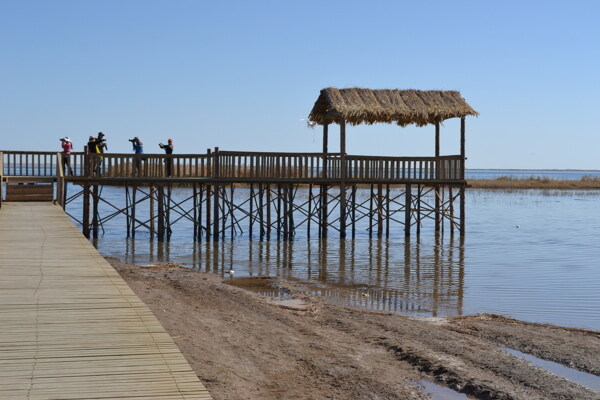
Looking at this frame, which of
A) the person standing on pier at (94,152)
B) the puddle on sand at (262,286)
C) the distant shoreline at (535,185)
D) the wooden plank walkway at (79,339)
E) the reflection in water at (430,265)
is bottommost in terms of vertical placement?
the reflection in water at (430,265)

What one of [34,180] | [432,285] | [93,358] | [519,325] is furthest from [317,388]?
[34,180]

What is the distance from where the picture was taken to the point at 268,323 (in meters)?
11.9

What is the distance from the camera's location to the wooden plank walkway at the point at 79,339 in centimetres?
590

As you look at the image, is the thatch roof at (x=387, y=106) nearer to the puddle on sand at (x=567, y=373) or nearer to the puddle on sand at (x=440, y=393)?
the puddle on sand at (x=567, y=373)

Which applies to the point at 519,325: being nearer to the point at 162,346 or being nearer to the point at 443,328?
the point at 443,328

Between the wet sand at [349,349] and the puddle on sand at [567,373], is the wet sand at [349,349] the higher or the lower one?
the higher one

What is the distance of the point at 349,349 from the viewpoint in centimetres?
1048

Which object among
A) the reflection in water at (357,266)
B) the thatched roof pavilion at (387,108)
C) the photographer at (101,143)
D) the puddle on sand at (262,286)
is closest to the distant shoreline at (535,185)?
the thatched roof pavilion at (387,108)

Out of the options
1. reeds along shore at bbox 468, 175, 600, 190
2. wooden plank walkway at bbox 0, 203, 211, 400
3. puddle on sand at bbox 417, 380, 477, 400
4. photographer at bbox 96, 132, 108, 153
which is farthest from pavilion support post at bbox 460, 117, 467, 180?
reeds along shore at bbox 468, 175, 600, 190

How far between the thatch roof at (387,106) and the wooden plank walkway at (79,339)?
16.9 metres

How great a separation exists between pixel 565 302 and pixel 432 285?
3345 millimetres

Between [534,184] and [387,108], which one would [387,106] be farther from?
[534,184]

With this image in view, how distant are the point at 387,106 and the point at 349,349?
18729mm

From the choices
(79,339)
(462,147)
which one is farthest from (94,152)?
(79,339)
